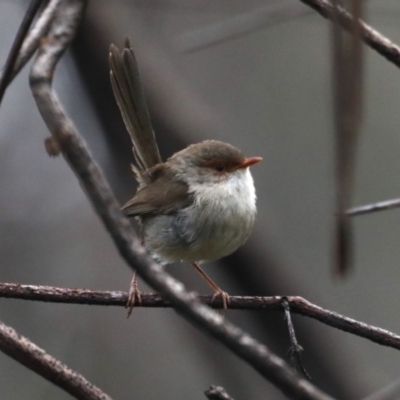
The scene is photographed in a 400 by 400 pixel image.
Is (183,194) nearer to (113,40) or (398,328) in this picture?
(113,40)

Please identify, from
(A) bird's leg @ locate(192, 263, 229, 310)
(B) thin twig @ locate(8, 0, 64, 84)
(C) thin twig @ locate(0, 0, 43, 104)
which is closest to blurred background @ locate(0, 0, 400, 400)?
(A) bird's leg @ locate(192, 263, 229, 310)

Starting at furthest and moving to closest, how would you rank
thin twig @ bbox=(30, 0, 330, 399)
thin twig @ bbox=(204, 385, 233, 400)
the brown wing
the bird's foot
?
the brown wing, the bird's foot, thin twig @ bbox=(204, 385, 233, 400), thin twig @ bbox=(30, 0, 330, 399)

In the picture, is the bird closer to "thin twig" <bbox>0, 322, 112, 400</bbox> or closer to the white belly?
the white belly

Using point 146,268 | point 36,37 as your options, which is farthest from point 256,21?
point 146,268

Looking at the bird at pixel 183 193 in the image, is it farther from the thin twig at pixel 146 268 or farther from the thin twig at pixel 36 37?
the thin twig at pixel 146 268

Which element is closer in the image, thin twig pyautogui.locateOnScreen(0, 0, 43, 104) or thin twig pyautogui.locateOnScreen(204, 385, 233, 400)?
thin twig pyautogui.locateOnScreen(0, 0, 43, 104)

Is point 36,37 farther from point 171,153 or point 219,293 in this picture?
point 171,153
